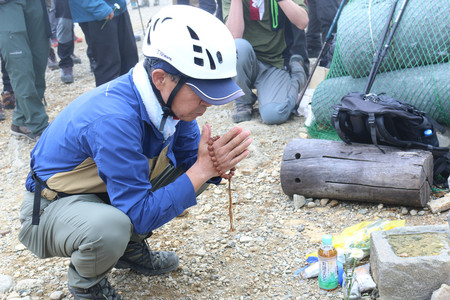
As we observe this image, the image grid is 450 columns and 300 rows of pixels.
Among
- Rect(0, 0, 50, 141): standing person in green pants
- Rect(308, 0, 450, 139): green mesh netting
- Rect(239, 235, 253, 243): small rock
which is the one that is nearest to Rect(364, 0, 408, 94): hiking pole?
Rect(308, 0, 450, 139): green mesh netting

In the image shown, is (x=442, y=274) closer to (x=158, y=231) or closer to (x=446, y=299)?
(x=446, y=299)

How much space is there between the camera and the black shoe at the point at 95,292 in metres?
2.66

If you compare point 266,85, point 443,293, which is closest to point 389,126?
point 443,293

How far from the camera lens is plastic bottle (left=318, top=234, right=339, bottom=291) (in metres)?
2.76

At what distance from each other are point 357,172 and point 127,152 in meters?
1.85

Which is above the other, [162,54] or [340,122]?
[162,54]

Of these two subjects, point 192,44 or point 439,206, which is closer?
point 192,44

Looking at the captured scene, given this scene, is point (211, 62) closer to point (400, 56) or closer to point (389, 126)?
point (389, 126)

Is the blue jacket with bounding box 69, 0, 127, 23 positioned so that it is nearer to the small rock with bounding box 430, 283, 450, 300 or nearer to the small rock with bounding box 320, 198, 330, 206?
the small rock with bounding box 320, 198, 330, 206

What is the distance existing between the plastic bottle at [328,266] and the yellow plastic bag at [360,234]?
0.29m

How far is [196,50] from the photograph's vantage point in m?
2.49

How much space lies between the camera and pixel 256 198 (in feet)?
13.6

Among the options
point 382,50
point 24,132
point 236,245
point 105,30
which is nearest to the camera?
point 236,245

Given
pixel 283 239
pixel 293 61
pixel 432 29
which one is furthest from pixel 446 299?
pixel 293 61
